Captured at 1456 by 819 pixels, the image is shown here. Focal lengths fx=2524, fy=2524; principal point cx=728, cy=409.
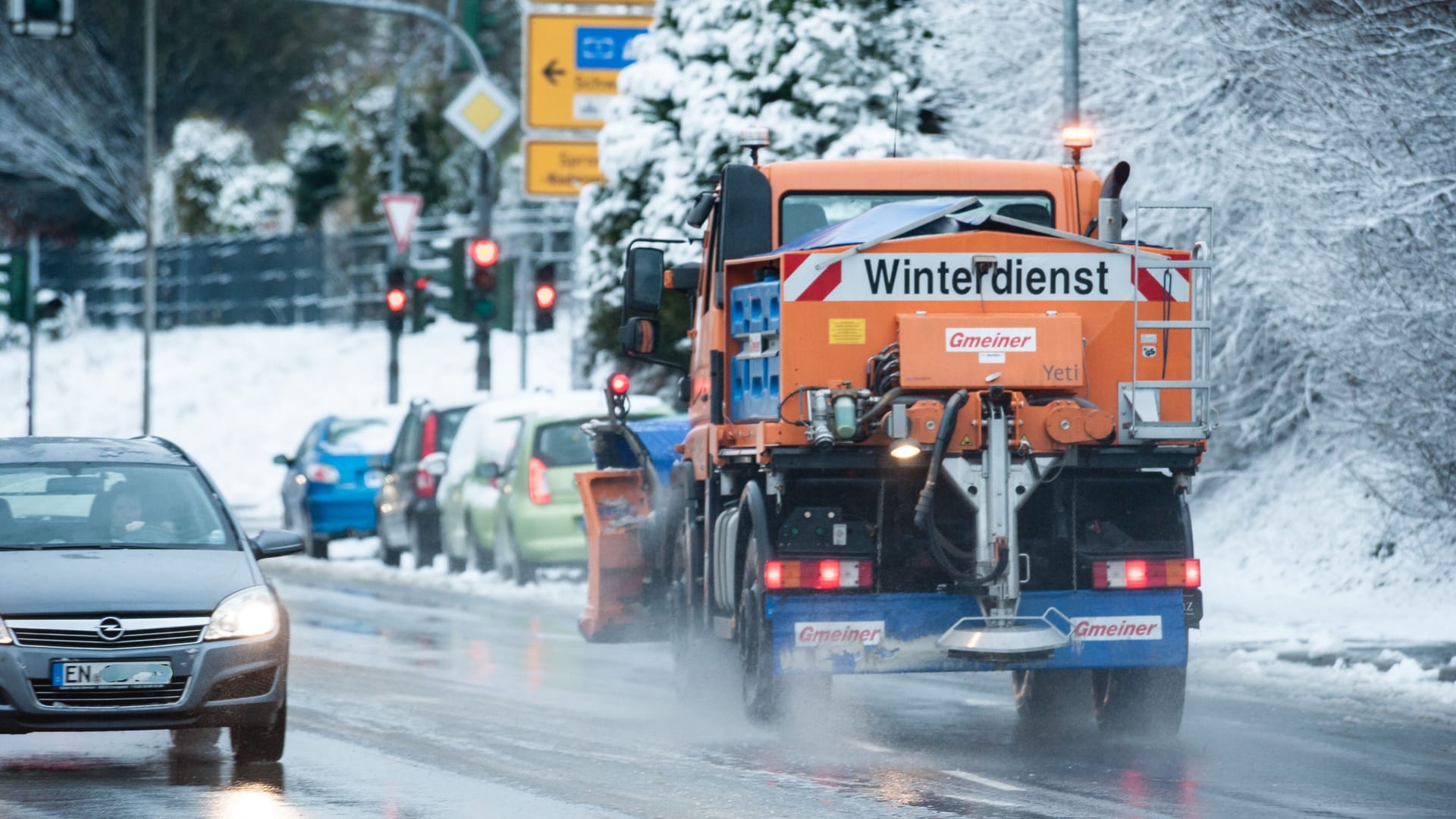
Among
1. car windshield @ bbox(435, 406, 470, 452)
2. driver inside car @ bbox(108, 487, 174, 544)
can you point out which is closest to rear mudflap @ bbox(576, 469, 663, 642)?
driver inside car @ bbox(108, 487, 174, 544)

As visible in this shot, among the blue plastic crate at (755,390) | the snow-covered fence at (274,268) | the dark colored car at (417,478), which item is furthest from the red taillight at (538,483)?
the snow-covered fence at (274,268)

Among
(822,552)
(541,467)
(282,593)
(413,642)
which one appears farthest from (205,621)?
(282,593)

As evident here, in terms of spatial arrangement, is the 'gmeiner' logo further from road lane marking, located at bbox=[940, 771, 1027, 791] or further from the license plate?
the license plate

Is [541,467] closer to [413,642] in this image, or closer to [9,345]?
[413,642]

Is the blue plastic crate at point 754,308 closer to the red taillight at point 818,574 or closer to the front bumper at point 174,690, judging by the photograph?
the red taillight at point 818,574

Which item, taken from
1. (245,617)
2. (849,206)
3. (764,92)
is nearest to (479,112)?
(764,92)

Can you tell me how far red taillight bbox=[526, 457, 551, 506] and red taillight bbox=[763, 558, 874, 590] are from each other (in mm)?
9617

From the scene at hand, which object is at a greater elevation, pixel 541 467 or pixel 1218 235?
pixel 1218 235

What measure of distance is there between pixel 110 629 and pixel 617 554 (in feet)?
Result: 16.0

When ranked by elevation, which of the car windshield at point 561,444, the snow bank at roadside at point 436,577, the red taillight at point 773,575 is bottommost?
the snow bank at roadside at point 436,577

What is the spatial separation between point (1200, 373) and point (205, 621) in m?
4.36

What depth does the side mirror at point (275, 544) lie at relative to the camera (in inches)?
432

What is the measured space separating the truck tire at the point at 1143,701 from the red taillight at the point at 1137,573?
599 mm

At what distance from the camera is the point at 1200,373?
10977mm
